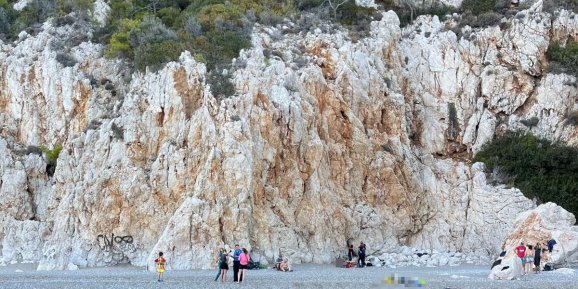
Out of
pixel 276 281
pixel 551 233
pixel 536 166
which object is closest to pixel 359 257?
pixel 551 233

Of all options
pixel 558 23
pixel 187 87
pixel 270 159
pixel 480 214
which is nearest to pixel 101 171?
pixel 187 87

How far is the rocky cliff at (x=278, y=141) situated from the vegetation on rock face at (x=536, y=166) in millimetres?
815

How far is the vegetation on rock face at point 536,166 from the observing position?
117 ft

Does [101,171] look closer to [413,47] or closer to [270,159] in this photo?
[270,159]

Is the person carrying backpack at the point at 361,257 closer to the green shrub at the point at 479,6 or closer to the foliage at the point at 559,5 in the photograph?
the green shrub at the point at 479,6

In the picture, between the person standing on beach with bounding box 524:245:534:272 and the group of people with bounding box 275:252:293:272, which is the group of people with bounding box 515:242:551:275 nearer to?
the person standing on beach with bounding box 524:245:534:272

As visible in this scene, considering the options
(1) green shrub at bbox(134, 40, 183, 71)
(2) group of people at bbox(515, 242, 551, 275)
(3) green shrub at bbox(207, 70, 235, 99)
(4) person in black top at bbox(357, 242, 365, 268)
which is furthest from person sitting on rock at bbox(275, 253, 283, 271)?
(1) green shrub at bbox(134, 40, 183, 71)

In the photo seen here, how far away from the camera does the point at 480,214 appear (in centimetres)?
3575

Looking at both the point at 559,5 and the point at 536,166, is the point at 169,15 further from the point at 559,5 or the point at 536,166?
the point at 559,5

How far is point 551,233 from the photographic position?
29281 mm

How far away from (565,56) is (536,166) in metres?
7.39

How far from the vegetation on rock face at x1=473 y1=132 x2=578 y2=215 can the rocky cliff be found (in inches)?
32.1

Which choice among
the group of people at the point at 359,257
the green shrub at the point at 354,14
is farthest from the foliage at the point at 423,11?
the group of people at the point at 359,257

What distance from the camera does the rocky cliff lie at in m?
32.1
